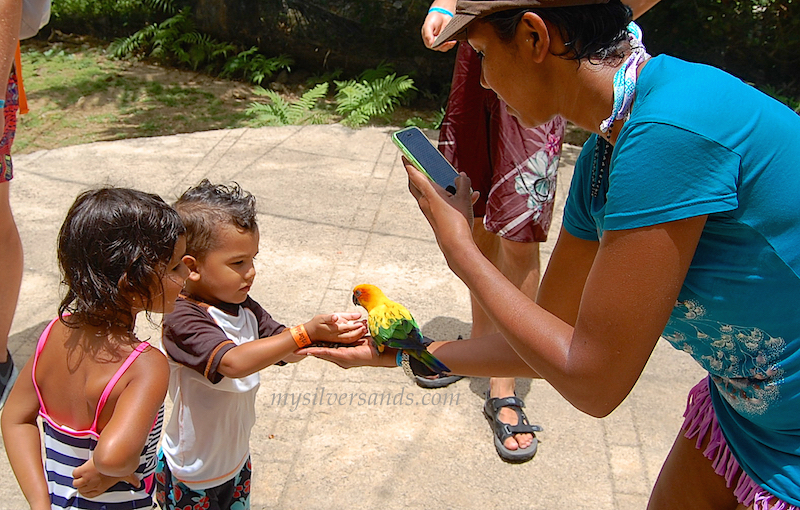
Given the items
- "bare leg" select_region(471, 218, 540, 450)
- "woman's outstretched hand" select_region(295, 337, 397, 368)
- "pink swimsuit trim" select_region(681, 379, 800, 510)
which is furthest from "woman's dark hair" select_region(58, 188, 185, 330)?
"bare leg" select_region(471, 218, 540, 450)

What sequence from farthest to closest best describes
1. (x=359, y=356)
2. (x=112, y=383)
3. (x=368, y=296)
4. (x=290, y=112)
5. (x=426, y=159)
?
1. (x=290, y=112)
2. (x=368, y=296)
3. (x=359, y=356)
4. (x=426, y=159)
5. (x=112, y=383)

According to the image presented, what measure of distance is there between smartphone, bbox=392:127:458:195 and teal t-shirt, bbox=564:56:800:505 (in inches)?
17.9

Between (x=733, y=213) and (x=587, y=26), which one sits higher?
(x=587, y=26)

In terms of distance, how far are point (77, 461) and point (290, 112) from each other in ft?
22.3

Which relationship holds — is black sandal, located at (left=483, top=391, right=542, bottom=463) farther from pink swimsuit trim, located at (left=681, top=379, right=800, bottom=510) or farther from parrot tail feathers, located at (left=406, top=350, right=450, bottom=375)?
pink swimsuit trim, located at (left=681, top=379, right=800, bottom=510)

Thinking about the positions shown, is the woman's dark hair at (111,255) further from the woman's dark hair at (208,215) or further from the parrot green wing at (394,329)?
the parrot green wing at (394,329)

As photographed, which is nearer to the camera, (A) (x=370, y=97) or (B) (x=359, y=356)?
(B) (x=359, y=356)

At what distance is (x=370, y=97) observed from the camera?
8430mm

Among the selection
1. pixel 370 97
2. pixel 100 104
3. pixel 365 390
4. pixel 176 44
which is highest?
pixel 365 390

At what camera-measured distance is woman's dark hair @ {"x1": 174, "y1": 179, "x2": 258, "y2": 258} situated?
221 cm

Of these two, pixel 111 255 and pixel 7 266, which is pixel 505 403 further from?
pixel 7 266

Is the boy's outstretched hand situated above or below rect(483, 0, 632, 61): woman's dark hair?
below

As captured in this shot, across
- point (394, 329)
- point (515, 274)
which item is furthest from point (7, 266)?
point (515, 274)

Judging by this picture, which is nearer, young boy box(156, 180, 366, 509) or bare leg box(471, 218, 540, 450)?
young boy box(156, 180, 366, 509)
